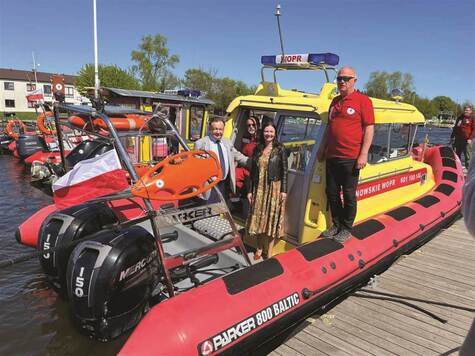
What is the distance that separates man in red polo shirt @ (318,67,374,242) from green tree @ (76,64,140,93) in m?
40.5

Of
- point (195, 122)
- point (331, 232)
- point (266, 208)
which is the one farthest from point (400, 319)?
point (195, 122)

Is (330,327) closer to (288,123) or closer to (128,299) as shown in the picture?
(128,299)

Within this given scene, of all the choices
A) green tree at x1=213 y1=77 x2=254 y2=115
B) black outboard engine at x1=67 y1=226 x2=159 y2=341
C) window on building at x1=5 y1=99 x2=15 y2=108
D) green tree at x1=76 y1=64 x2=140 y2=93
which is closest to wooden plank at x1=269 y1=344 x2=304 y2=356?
black outboard engine at x1=67 y1=226 x2=159 y2=341

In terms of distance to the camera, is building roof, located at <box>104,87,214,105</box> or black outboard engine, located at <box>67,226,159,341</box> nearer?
black outboard engine, located at <box>67,226,159,341</box>

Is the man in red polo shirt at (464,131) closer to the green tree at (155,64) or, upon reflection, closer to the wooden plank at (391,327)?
the wooden plank at (391,327)

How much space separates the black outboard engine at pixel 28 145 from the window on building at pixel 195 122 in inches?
310

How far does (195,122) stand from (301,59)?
279 inches

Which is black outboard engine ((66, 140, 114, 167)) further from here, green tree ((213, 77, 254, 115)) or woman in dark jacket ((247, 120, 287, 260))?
green tree ((213, 77, 254, 115))

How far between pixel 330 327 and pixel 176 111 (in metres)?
8.76

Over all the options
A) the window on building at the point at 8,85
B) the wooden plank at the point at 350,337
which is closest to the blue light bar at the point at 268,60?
the wooden plank at the point at 350,337

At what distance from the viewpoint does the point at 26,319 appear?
4523mm

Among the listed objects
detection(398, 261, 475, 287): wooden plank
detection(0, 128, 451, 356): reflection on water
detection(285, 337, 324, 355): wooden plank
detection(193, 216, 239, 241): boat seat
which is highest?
detection(193, 216, 239, 241): boat seat

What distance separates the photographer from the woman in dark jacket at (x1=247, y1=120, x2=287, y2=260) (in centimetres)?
409

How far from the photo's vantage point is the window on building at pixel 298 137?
4.41 meters
